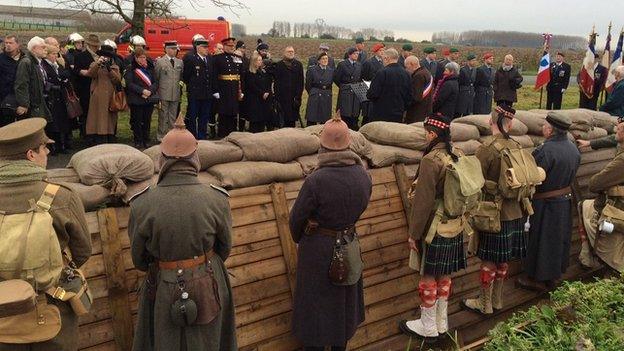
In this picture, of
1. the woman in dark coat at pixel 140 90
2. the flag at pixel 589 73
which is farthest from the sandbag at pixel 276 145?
the flag at pixel 589 73

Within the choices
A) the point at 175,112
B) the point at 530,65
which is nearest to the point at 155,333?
the point at 175,112

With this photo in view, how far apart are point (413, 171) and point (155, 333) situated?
3.34 metres

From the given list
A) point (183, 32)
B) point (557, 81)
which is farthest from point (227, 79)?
point (557, 81)

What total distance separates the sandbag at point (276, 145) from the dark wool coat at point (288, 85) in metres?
4.15

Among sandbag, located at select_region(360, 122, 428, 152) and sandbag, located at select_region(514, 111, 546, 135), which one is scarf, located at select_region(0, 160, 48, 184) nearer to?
sandbag, located at select_region(360, 122, 428, 152)

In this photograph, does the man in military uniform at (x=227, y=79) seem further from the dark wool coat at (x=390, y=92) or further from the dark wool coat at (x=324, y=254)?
the dark wool coat at (x=324, y=254)

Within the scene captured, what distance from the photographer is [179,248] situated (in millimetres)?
2996

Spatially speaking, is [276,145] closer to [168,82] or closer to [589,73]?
[168,82]

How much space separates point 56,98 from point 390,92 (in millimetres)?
4906

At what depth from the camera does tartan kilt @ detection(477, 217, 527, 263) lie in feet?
15.7

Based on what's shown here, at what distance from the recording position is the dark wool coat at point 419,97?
28.3ft

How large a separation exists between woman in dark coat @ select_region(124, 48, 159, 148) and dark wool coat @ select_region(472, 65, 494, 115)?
7.96 meters

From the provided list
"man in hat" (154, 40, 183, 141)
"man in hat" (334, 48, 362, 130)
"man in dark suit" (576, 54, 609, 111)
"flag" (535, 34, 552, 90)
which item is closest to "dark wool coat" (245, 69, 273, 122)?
"man in hat" (154, 40, 183, 141)

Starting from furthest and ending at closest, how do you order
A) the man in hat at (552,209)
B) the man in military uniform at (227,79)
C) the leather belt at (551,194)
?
1. the man in military uniform at (227,79)
2. the leather belt at (551,194)
3. the man in hat at (552,209)
